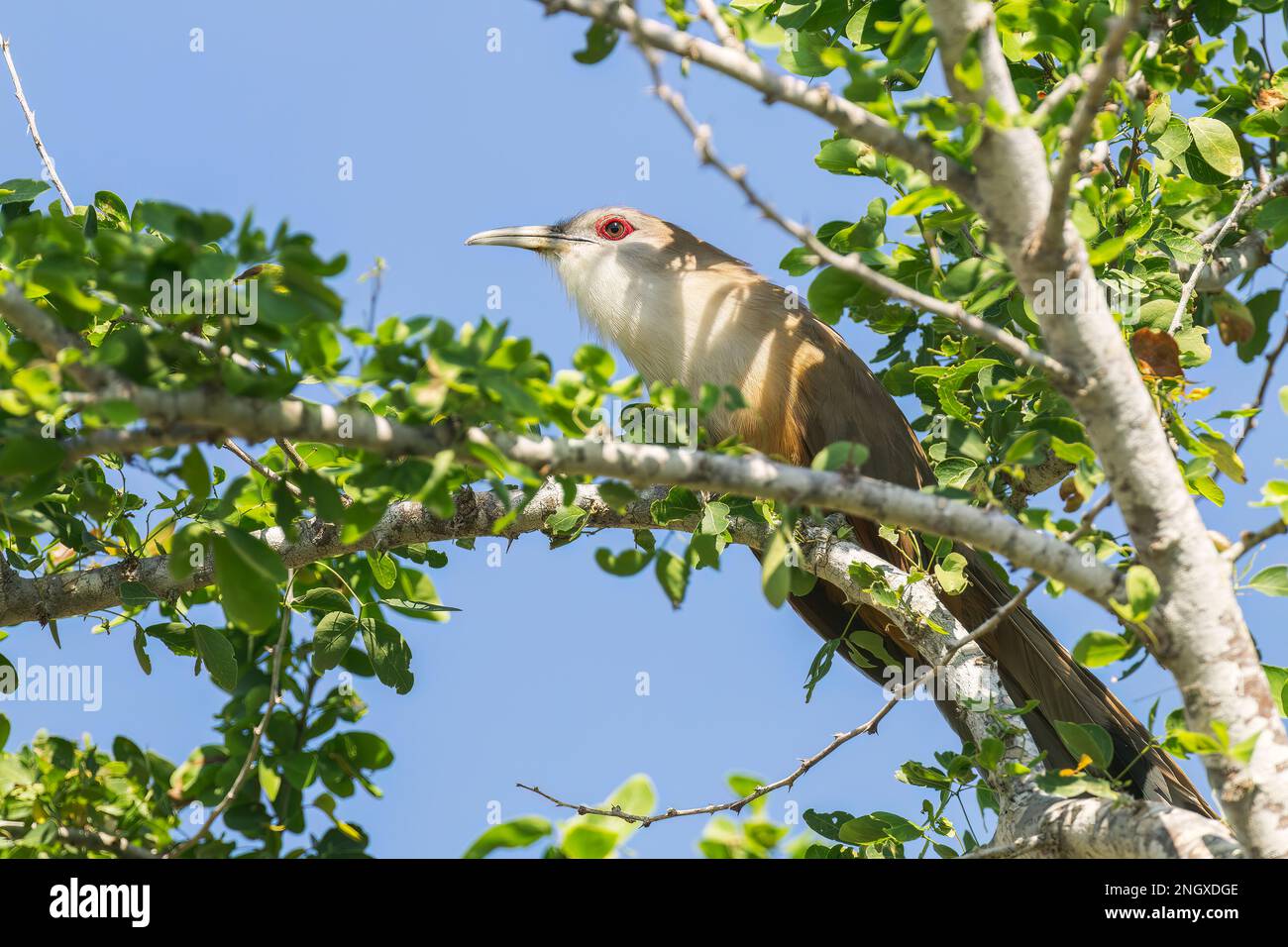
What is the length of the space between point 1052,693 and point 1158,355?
163 centimetres

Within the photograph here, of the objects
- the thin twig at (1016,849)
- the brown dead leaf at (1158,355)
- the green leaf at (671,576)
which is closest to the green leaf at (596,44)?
the green leaf at (671,576)

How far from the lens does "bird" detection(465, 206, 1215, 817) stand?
14.7ft

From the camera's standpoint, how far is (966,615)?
16.1 ft

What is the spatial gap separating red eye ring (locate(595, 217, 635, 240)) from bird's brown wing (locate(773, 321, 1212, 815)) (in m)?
1.10

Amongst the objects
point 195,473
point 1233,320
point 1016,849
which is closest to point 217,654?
point 195,473

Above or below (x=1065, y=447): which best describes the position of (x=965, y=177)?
above

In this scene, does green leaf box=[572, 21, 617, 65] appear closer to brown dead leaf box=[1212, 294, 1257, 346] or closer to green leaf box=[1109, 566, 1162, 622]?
green leaf box=[1109, 566, 1162, 622]

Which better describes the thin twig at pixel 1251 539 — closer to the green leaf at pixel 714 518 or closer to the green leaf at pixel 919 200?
the green leaf at pixel 919 200

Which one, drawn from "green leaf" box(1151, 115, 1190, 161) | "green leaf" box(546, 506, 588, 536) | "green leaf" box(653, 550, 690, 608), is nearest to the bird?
"green leaf" box(546, 506, 588, 536)

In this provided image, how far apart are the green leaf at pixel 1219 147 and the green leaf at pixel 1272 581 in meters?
1.46

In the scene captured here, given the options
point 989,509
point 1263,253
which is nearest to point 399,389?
point 989,509

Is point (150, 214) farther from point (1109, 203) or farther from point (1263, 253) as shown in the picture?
point (1263, 253)
